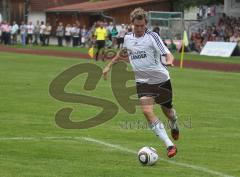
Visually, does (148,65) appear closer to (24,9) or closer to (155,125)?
(155,125)

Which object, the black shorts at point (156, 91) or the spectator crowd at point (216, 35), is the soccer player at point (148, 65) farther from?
the spectator crowd at point (216, 35)

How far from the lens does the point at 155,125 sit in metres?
10.3

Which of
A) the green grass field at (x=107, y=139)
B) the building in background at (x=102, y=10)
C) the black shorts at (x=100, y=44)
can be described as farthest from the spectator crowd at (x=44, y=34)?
the green grass field at (x=107, y=139)

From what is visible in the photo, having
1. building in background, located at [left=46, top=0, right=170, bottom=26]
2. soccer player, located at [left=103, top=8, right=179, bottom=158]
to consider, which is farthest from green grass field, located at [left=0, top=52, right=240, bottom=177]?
building in background, located at [left=46, top=0, right=170, bottom=26]

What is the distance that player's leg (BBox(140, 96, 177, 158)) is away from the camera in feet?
33.1

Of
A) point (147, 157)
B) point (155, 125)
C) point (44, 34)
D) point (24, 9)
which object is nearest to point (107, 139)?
point (155, 125)

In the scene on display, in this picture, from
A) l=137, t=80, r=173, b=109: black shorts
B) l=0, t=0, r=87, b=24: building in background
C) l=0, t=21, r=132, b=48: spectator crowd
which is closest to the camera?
l=137, t=80, r=173, b=109: black shorts

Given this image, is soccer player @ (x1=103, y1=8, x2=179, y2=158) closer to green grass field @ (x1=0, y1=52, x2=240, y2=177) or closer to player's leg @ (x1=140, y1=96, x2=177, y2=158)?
player's leg @ (x1=140, y1=96, x2=177, y2=158)

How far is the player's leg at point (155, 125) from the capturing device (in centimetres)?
1010

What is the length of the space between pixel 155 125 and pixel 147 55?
1034mm

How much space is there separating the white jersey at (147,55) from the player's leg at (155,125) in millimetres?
347

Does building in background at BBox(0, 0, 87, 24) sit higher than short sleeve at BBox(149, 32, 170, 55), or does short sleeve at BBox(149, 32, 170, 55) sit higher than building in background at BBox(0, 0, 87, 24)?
short sleeve at BBox(149, 32, 170, 55)

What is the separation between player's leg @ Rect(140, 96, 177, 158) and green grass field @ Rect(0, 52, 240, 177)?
0.19 metres

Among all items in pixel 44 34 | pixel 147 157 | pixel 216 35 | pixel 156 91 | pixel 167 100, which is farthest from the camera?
pixel 44 34
